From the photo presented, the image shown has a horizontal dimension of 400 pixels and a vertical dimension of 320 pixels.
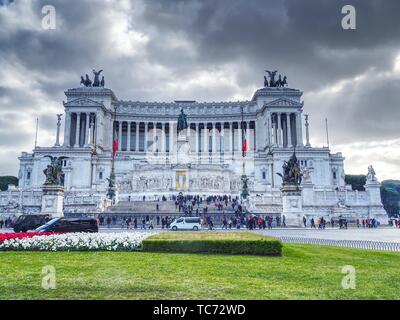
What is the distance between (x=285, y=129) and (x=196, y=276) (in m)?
89.9

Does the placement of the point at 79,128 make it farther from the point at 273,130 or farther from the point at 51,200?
the point at 51,200

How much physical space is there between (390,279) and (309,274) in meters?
2.26

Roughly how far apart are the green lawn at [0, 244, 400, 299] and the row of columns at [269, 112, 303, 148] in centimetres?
7960

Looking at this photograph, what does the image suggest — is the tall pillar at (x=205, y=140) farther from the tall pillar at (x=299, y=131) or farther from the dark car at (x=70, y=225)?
the dark car at (x=70, y=225)

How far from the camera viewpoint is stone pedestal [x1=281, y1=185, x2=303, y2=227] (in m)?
41.4

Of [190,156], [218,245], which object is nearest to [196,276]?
[218,245]

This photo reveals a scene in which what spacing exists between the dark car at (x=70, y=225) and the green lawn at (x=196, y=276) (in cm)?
911

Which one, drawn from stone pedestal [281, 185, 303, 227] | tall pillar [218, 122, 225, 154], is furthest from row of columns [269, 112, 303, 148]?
stone pedestal [281, 185, 303, 227]

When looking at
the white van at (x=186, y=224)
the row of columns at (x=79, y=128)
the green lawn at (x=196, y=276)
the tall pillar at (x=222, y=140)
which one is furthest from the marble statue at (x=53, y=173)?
the tall pillar at (x=222, y=140)

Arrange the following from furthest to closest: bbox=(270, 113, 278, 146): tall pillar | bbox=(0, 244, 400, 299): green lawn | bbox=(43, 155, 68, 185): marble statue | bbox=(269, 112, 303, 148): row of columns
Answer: bbox=(269, 112, 303, 148): row of columns < bbox=(270, 113, 278, 146): tall pillar < bbox=(43, 155, 68, 185): marble statue < bbox=(0, 244, 400, 299): green lawn

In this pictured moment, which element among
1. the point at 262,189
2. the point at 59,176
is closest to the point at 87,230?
the point at 59,176

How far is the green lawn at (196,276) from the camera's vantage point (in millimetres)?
8594

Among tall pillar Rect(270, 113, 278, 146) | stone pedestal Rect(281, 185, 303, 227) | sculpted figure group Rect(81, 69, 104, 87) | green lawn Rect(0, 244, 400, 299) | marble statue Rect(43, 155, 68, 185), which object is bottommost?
green lawn Rect(0, 244, 400, 299)

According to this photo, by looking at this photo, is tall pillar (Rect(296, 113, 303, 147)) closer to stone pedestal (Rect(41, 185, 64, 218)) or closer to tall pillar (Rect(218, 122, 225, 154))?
tall pillar (Rect(218, 122, 225, 154))
